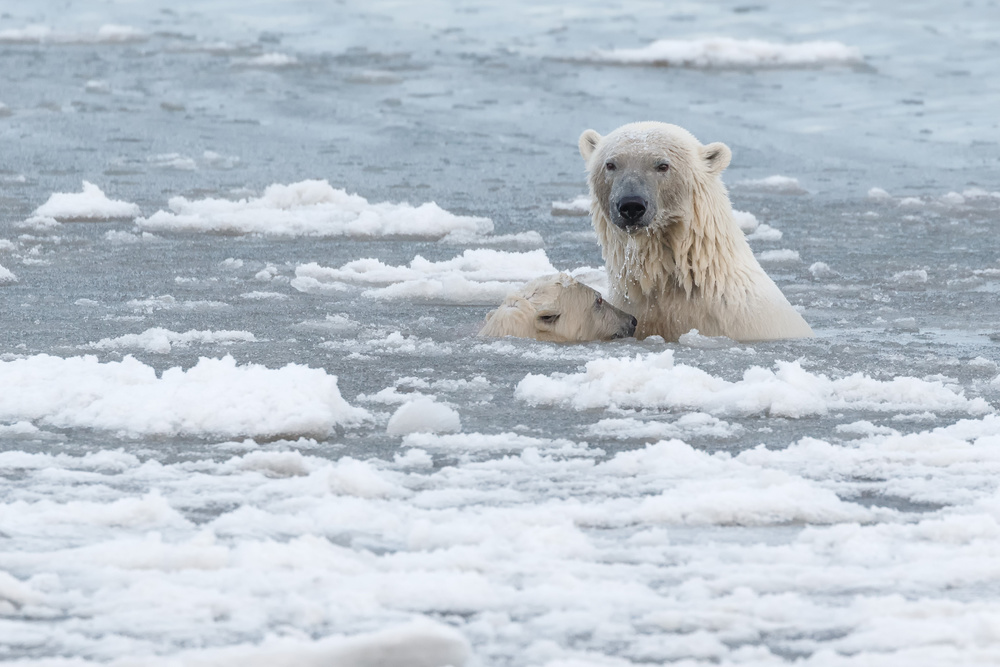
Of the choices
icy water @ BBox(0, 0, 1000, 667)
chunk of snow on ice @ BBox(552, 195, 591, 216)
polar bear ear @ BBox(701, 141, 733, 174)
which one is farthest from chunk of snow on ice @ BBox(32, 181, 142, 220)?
polar bear ear @ BBox(701, 141, 733, 174)

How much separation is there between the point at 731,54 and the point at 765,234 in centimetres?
1151

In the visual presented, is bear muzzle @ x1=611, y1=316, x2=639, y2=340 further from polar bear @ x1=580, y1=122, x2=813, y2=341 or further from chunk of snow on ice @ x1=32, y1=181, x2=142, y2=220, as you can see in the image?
chunk of snow on ice @ x1=32, y1=181, x2=142, y2=220

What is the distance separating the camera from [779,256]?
8820mm

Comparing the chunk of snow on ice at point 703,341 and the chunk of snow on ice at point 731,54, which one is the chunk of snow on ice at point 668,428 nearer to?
the chunk of snow on ice at point 703,341

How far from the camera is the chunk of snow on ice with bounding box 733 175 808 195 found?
39.4ft

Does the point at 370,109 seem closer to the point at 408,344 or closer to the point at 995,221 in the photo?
the point at 995,221

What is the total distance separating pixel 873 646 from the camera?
2.71m

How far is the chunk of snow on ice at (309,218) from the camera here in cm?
948

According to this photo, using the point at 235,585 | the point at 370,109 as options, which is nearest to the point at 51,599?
the point at 235,585

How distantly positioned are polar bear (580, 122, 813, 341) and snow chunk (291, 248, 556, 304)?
106 cm

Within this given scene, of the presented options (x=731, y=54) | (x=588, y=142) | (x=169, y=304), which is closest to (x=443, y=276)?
(x=588, y=142)

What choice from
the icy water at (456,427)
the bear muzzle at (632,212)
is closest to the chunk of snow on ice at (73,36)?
the icy water at (456,427)

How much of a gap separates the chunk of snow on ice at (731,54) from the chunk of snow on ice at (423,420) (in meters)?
16.3

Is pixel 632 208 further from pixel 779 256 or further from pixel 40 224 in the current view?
pixel 40 224
